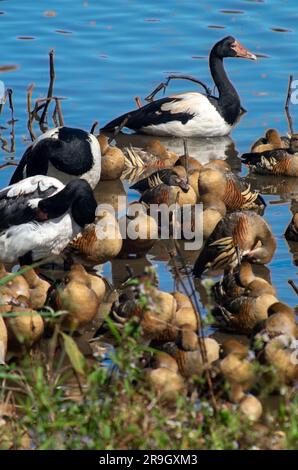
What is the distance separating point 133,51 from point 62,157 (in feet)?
19.2

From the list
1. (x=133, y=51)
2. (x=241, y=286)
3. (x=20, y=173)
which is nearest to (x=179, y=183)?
(x=20, y=173)

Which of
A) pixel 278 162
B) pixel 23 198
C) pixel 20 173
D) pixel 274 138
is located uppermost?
pixel 23 198

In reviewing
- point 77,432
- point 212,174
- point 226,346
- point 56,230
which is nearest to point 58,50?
point 212,174

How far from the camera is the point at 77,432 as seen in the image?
6695 millimetres

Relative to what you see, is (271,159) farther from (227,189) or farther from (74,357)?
(74,357)

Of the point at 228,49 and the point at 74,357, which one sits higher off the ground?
the point at 74,357

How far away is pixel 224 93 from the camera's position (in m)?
15.3

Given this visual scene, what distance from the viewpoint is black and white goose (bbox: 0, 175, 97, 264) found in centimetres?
1041

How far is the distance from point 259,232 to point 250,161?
291cm

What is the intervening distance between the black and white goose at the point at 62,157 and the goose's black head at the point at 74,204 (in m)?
1.47

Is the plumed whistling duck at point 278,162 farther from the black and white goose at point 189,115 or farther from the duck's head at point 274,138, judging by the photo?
the black and white goose at point 189,115
